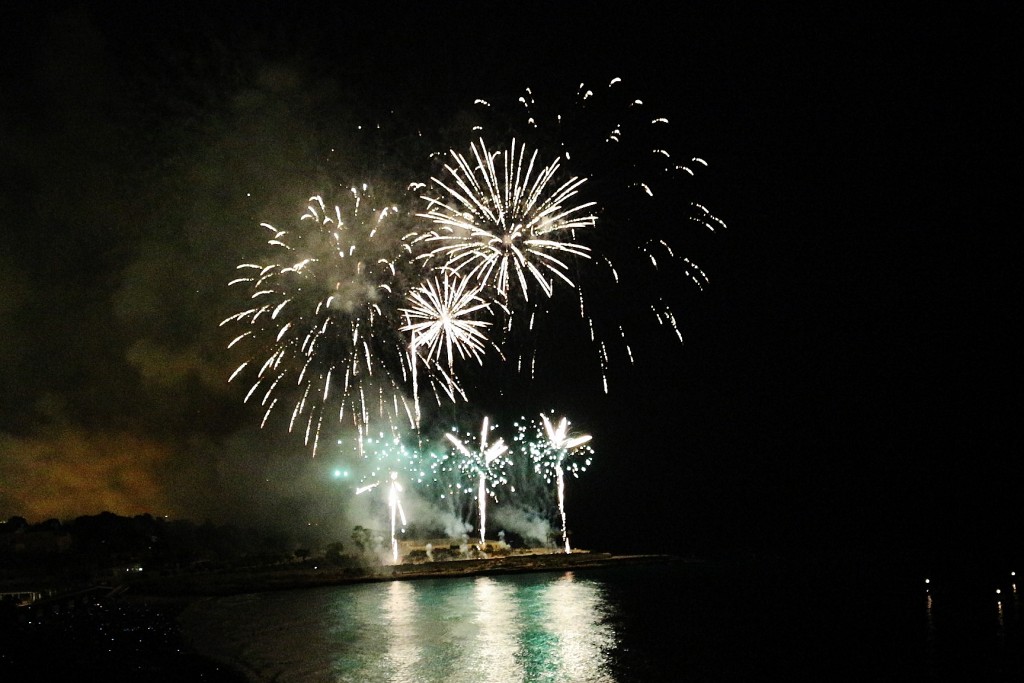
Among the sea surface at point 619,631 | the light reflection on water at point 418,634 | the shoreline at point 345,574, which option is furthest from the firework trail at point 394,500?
the light reflection on water at point 418,634

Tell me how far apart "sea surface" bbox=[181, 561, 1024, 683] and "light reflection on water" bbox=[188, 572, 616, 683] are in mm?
59

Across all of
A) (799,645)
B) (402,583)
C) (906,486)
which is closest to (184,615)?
(402,583)

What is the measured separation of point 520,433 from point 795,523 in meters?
46.0

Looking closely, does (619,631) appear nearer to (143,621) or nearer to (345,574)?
(143,621)

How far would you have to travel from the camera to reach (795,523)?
8619 cm

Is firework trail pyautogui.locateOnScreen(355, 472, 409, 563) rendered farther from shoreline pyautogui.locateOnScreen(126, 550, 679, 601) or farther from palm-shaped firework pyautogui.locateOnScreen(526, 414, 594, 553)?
palm-shaped firework pyautogui.locateOnScreen(526, 414, 594, 553)

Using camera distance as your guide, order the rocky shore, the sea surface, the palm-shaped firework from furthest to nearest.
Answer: the palm-shaped firework < the sea surface < the rocky shore

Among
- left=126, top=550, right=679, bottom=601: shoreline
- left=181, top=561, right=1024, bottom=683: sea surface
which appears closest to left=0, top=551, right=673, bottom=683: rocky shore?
left=126, top=550, right=679, bottom=601: shoreline

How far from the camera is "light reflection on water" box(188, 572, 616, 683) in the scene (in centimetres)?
1692

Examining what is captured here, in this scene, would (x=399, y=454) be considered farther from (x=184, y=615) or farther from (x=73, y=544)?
(x=73, y=544)

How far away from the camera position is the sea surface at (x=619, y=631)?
1722 cm

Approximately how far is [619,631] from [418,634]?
5.37 m

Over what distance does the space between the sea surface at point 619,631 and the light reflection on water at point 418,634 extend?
6 centimetres

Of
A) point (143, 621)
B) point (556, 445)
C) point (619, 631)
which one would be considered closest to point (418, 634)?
point (619, 631)
